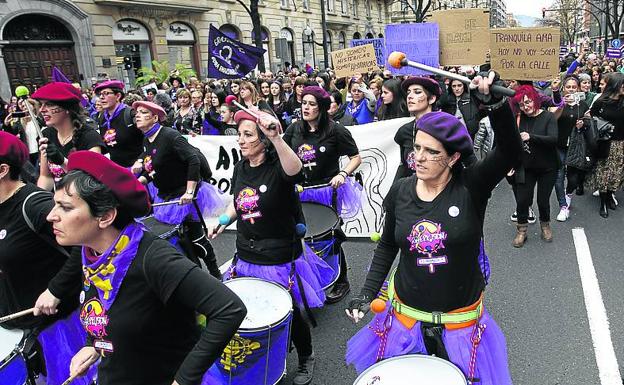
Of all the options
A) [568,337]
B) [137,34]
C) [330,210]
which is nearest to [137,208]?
[330,210]

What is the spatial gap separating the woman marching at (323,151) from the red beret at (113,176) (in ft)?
9.25

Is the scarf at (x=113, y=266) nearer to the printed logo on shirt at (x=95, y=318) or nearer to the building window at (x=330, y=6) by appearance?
the printed logo on shirt at (x=95, y=318)

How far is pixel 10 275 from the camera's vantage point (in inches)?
114

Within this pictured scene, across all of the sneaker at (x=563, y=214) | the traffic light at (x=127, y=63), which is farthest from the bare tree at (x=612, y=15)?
the sneaker at (x=563, y=214)

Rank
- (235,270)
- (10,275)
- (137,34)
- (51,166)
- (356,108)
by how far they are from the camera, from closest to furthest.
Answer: (10,275) → (235,270) → (51,166) → (356,108) → (137,34)

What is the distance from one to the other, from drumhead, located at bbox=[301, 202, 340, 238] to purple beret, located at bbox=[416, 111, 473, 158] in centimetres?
200

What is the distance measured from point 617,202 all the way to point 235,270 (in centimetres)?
612

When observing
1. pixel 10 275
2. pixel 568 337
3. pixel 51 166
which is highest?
pixel 51 166

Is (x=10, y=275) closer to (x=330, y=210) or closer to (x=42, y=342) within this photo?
(x=42, y=342)

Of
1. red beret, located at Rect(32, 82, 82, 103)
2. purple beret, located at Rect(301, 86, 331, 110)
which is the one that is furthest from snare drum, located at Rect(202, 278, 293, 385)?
red beret, located at Rect(32, 82, 82, 103)

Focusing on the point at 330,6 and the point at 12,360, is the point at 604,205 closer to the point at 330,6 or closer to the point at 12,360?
the point at 12,360

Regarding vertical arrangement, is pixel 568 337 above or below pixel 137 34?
below

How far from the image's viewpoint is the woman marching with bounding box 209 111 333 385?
348 centimetres

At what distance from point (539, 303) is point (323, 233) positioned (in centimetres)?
208
